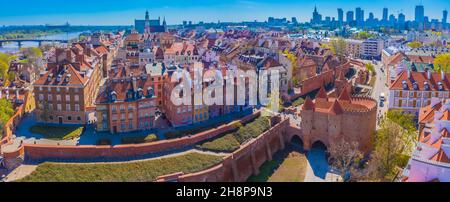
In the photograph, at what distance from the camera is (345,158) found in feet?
118

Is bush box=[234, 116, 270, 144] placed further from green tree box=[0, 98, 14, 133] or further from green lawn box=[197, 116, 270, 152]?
green tree box=[0, 98, 14, 133]

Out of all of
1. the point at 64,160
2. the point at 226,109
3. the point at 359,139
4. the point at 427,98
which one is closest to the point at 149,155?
the point at 64,160

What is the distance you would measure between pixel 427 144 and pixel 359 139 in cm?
973

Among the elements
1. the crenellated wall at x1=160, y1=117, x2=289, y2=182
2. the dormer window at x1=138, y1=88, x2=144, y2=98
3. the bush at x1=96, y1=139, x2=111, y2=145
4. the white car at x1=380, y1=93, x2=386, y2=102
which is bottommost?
the crenellated wall at x1=160, y1=117, x2=289, y2=182

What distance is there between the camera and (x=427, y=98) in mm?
46969

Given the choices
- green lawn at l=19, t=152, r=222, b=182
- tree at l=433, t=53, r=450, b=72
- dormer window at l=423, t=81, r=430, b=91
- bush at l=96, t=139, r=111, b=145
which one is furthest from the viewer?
tree at l=433, t=53, r=450, b=72

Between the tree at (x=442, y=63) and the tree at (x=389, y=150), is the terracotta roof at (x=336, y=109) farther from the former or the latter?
the tree at (x=442, y=63)

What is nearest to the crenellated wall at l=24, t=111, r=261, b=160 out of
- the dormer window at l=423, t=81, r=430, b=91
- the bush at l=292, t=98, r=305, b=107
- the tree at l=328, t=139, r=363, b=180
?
the tree at l=328, t=139, r=363, b=180

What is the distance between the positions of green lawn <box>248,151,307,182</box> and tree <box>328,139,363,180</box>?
9.30ft

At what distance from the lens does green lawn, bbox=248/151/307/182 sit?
118 ft

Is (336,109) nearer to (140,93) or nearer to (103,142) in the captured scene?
(140,93)

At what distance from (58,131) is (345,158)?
25.1m

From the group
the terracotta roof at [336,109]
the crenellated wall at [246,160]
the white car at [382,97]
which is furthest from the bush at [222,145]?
the white car at [382,97]

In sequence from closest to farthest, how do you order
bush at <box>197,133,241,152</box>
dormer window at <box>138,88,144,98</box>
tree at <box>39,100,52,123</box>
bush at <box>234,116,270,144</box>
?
bush at <box>197,133,241,152</box>
dormer window at <box>138,88,144,98</box>
bush at <box>234,116,270,144</box>
tree at <box>39,100,52,123</box>
